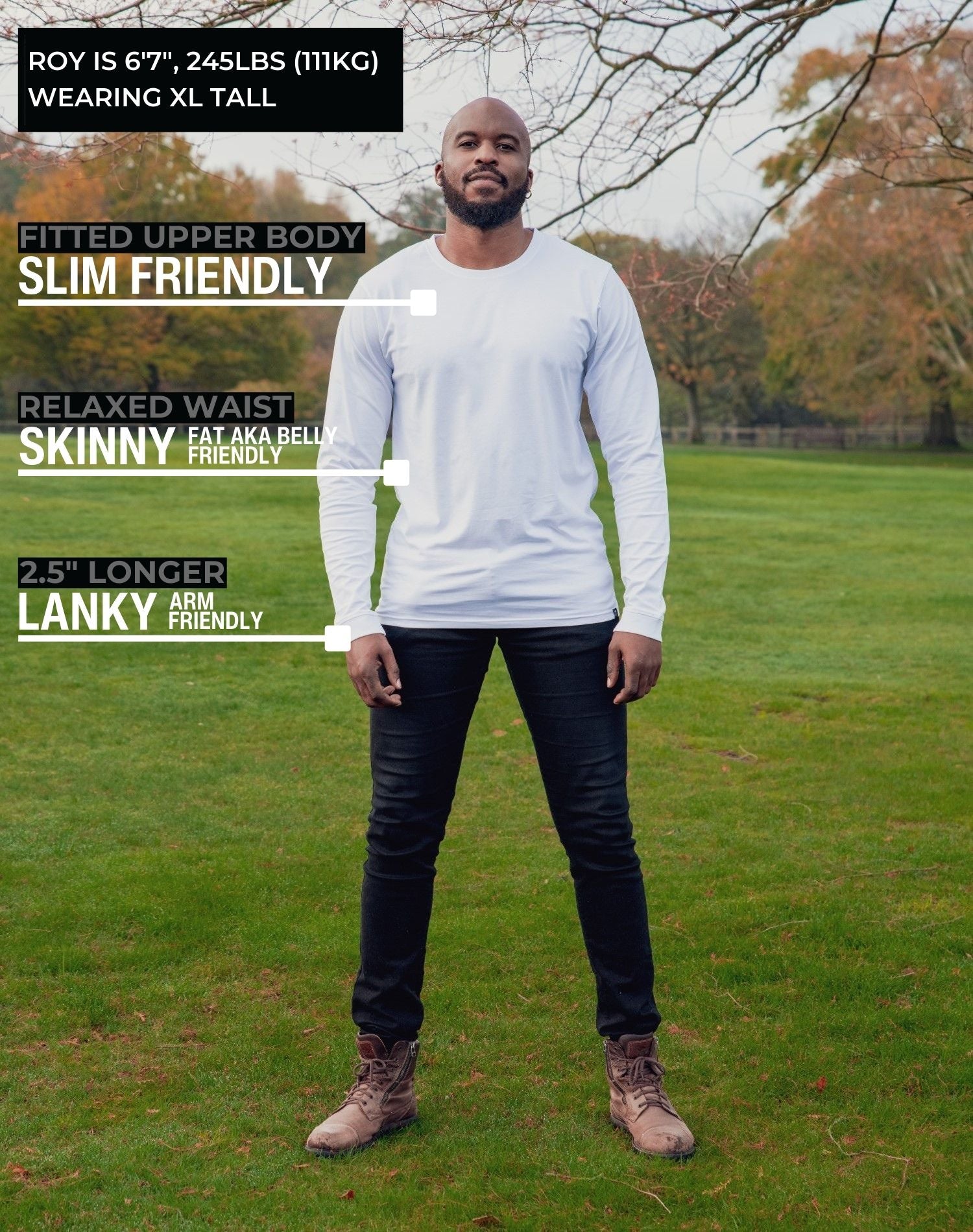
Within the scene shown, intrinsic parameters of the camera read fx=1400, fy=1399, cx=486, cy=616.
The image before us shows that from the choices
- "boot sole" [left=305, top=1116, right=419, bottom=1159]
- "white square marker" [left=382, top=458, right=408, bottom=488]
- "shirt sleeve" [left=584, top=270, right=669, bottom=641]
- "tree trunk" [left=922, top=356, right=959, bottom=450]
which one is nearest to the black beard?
"shirt sleeve" [left=584, top=270, right=669, bottom=641]

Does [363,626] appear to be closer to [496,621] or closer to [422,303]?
[496,621]

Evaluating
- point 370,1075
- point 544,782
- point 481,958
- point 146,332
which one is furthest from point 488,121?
point 146,332

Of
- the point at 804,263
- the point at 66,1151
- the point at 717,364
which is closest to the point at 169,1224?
the point at 66,1151

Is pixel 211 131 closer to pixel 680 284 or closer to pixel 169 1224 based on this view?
pixel 680 284

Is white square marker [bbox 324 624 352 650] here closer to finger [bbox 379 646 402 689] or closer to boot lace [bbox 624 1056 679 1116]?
finger [bbox 379 646 402 689]

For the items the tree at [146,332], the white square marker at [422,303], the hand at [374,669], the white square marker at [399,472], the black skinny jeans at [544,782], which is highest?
the tree at [146,332]

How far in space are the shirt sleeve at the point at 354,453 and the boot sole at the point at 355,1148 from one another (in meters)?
1.21

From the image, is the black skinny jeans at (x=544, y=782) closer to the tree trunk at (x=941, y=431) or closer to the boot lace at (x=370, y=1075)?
the boot lace at (x=370, y=1075)

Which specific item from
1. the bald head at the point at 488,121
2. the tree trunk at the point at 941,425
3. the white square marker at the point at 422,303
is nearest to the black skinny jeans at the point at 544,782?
the white square marker at the point at 422,303

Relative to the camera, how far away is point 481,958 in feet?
14.9

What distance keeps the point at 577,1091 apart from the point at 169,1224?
110 centimetres

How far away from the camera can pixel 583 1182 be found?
10.3 ft

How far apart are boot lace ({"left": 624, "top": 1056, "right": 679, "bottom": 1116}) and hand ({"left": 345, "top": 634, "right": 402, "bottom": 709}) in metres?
1.07

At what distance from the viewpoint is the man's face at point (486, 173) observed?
A: 10.1 feet
